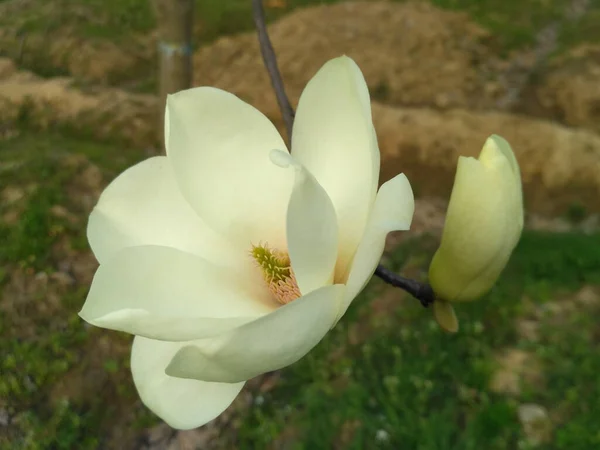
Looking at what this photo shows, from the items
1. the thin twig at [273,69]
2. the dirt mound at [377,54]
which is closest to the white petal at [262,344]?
the thin twig at [273,69]

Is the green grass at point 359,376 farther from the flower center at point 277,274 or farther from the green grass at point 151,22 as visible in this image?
the green grass at point 151,22

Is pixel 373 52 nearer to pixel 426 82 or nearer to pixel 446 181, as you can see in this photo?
pixel 426 82

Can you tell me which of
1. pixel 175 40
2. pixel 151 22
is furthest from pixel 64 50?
pixel 175 40

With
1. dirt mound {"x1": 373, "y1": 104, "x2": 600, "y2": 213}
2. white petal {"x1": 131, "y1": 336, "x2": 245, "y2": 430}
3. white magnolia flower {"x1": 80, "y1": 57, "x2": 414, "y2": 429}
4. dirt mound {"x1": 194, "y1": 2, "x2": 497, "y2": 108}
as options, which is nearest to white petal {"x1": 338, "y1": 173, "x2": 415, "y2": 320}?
white magnolia flower {"x1": 80, "y1": 57, "x2": 414, "y2": 429}

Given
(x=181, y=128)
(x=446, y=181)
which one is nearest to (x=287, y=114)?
(x=181, y=128)

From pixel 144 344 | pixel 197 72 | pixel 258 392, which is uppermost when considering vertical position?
pixel 144 344

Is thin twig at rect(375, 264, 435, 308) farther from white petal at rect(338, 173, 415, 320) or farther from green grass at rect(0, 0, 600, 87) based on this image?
green grass at rect(0, 0, 600, 87)

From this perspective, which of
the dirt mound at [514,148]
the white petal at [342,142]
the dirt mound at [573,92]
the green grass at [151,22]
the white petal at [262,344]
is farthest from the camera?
the green grass at [151,22]
